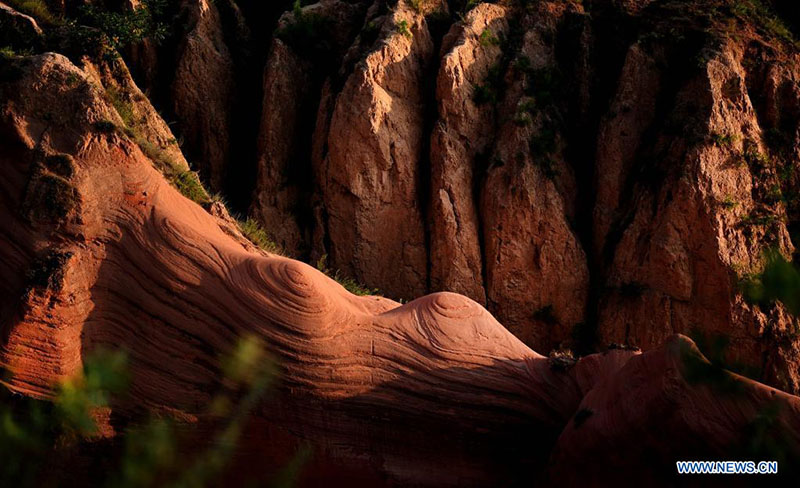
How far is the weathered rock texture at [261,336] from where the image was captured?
277 inches

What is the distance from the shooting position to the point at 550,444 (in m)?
7.20

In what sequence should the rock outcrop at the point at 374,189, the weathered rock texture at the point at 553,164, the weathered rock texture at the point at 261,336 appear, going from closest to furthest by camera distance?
1. the weathered rock texture at the point at 261,336
2. the weathered rock texture at the point at 553,164
3. the rock outcrop at the point at 374,189

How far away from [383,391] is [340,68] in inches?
446

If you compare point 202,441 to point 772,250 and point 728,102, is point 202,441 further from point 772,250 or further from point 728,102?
point 728,102

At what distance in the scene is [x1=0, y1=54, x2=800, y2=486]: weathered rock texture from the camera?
7047 mm

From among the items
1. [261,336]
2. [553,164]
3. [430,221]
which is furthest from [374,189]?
[261,336]

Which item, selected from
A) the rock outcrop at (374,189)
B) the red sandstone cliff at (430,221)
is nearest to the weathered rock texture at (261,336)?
the red sandstone cliff at (430,221)

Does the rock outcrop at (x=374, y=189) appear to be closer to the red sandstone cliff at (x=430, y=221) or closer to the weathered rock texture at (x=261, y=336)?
the red sandstone cliff at (x=430, y=221)

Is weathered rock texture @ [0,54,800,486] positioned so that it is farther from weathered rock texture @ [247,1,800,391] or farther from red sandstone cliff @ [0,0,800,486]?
weathered rock texture @ [247,1,800,391]

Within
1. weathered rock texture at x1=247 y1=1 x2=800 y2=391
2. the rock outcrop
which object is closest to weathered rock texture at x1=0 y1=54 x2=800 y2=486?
weathered rock texture at x1=247 y1=1 x2=800 y2=391

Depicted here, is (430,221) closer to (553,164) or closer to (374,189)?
(374,189)

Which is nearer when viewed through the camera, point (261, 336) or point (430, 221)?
point (261, 336)

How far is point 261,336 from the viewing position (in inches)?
283

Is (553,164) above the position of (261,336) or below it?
above
